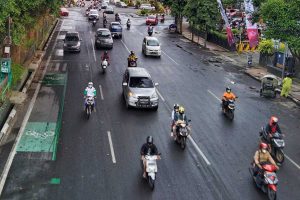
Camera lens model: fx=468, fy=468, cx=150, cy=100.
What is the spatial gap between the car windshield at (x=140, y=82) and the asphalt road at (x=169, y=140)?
138 centimetres

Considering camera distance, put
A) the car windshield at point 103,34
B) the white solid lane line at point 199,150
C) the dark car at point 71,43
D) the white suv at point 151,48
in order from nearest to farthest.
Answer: the white solid lane line at point 199,150, the dark car at point 71,43, the white suv at point 151,48, the car windshield at point 103,34

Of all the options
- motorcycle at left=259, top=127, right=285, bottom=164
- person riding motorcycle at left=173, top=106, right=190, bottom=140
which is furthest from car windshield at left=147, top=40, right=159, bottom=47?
motorcycle at left=259, top=127, right=285, bottom=164

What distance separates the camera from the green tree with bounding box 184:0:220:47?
177 feet

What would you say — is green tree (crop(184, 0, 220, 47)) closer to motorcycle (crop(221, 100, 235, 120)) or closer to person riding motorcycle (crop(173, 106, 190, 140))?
motorcycle (crop(221, 100, 235, 120))

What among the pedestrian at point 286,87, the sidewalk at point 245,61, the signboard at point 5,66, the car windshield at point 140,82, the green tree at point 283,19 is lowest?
the sidewalk at point 245,61

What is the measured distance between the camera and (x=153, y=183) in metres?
15.4

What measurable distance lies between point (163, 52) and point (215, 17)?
10378 millimetres

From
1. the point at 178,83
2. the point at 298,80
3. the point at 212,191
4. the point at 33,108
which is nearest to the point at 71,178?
the point at 212,191

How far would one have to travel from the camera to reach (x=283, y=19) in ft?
99.7

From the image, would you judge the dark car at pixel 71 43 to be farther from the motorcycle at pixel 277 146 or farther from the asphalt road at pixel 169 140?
the motorcycle at pixel 277 146

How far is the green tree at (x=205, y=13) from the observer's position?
54.1 meters

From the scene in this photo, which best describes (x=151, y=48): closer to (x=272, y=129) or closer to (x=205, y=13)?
(x=205, y=13)

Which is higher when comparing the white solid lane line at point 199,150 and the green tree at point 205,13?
the green tree at point 205,13

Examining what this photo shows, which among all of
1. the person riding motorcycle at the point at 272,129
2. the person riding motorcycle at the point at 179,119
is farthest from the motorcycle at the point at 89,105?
A: the person riding motorcycle at the point at 272,129
